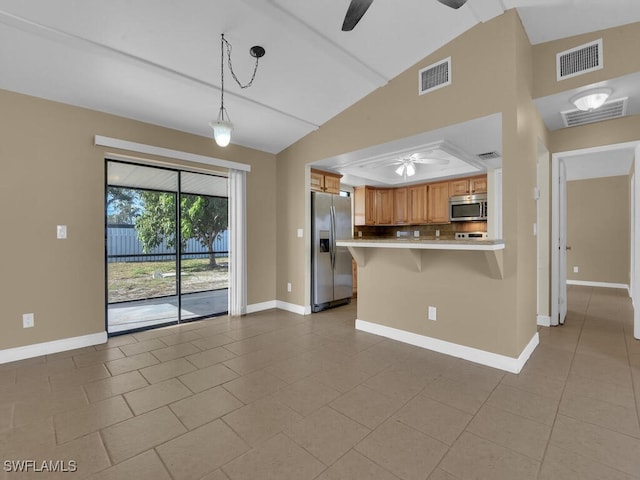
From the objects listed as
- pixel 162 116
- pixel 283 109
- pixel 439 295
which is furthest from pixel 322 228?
pixel 162 116

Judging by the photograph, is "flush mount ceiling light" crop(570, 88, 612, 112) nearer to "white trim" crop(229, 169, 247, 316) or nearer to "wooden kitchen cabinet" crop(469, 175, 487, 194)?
"wooden kitchen cabinet" crop(469, 175, 487, 194)

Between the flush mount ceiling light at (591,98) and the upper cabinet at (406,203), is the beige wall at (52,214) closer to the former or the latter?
the upper cabinet at (406,203)

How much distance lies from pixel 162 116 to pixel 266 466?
3.61 metres

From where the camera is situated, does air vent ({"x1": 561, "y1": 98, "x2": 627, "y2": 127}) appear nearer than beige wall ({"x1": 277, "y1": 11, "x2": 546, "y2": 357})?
No

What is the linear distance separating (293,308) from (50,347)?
112 inches

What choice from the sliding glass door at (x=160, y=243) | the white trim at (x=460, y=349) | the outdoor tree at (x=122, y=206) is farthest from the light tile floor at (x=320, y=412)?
the outdoor tree at (x=122, y=206)

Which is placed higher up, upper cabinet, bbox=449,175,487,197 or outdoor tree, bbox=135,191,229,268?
upper cabinet, bbox=449,175,487,197

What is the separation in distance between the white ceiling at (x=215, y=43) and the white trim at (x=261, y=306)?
285 cm

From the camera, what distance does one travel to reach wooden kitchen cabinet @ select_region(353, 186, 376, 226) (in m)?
6.41

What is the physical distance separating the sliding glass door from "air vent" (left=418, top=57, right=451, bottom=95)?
3.16 metres

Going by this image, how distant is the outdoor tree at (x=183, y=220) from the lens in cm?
471

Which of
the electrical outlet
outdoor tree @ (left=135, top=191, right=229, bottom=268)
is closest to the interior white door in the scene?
outdoor tree @ (left=135, top=191, right=229, bottom=268)

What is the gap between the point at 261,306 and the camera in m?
4.89

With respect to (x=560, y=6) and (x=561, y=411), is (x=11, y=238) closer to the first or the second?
(x=561, y=411)
